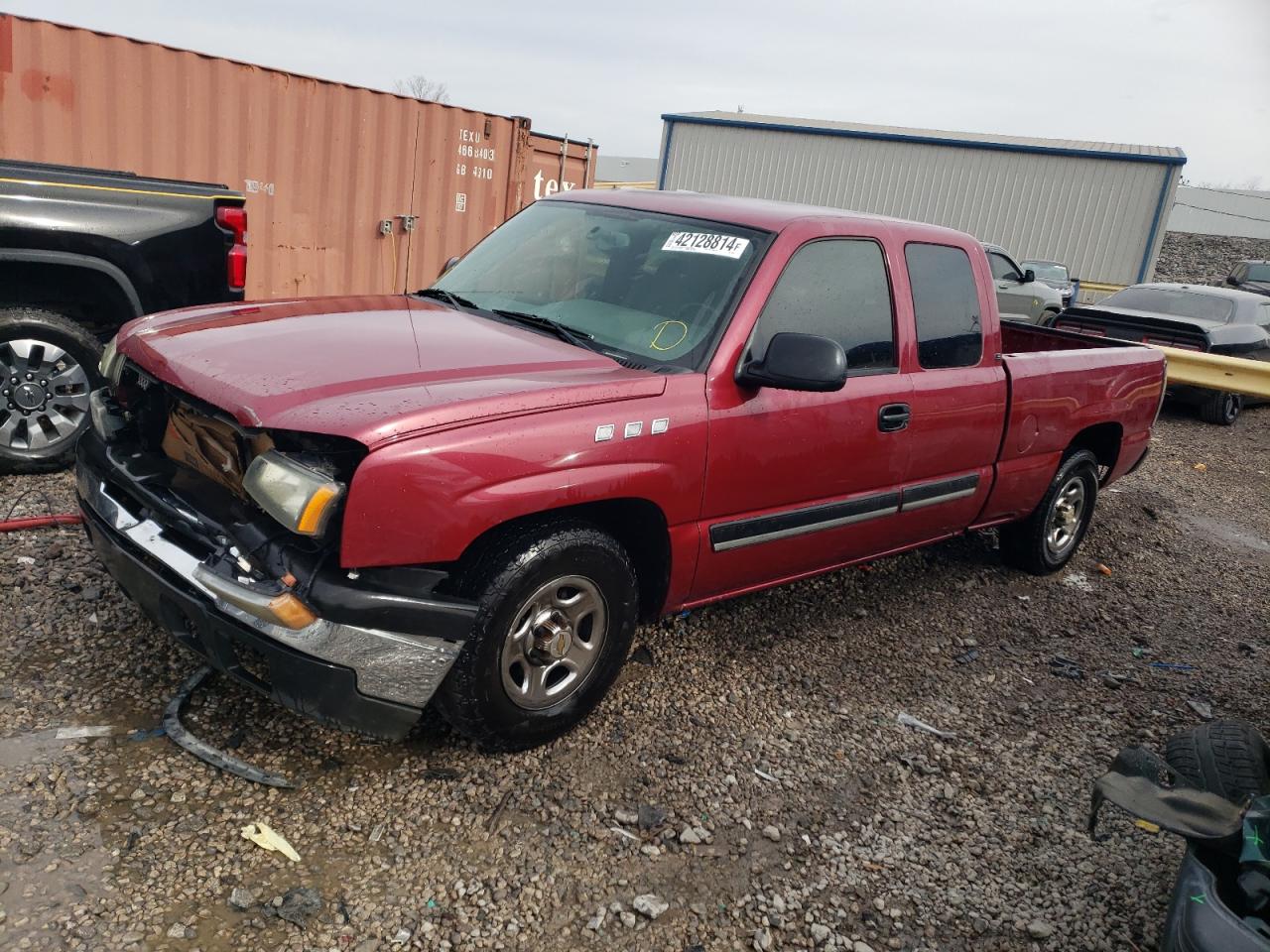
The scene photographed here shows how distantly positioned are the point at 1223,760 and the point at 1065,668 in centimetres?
187

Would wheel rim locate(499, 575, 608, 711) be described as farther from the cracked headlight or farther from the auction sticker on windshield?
the auction sticker on windshield

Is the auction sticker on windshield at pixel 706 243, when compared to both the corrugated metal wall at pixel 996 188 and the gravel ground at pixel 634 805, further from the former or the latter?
the corrugated metal wall at pixel 996 188

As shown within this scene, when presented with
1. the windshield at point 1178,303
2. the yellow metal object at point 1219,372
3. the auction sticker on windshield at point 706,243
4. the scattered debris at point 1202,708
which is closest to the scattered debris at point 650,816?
the auction sticker on windshield at point 706,243

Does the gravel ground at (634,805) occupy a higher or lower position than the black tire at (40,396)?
lower

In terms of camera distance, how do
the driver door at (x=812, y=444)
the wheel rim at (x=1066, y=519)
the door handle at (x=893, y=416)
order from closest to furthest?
the driver door at (x=812, y=444)
the door handle at (x=893, y=416)
the wheel rim at (x=1066, y=519)

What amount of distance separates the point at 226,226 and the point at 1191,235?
36.7 meters

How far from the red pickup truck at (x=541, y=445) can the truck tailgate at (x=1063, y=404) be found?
2.7 inches

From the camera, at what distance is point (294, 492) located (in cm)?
250

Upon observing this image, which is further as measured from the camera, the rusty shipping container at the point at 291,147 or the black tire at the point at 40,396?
the rusty shipping container at the point at 291,147

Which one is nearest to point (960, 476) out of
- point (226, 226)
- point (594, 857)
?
point (594, 857)

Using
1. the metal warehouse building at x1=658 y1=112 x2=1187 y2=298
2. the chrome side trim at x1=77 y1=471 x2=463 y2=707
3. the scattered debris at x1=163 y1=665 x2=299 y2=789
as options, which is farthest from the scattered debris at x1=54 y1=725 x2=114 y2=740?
the metal warehouse building at x1=658 y1=112 x2=1187 y2=298

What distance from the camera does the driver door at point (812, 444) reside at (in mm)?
3359

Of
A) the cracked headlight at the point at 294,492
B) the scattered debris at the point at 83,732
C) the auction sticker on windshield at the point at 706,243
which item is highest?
the auction sticker on windshield at the point at 706,243

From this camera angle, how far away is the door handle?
3.83 m
